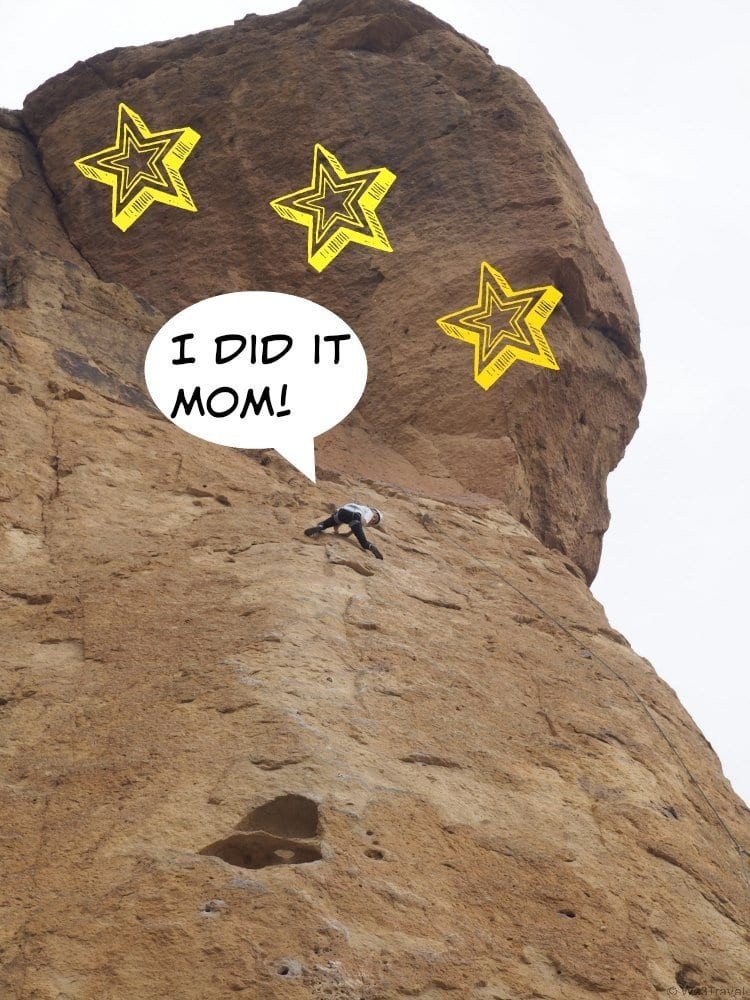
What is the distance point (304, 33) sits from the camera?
55.5 ft

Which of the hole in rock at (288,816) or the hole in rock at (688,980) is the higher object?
the hole in rock at (288,816)

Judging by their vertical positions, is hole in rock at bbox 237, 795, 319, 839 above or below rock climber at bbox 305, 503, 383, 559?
below

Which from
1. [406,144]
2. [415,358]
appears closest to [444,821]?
[415,358]

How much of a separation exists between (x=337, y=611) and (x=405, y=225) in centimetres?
735

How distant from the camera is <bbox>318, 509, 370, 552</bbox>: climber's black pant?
10516 millimetres

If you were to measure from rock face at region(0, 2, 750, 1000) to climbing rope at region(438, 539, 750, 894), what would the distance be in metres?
0.04

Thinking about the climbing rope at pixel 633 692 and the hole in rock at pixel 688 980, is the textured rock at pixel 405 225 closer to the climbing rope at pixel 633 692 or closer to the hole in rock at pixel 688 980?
the climbing rope at pixel 633 692

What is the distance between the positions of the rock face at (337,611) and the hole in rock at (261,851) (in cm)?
1

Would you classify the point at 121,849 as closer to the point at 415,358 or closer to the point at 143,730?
the point at 143,730

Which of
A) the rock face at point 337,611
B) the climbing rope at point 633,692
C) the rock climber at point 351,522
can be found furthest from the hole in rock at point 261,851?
the rock climber at point 351,522

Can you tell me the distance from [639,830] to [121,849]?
344 centimetres

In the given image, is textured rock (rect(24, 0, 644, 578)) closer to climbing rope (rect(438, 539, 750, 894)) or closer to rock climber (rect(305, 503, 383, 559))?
climbing rope (rect(438, 539, 750, 894))

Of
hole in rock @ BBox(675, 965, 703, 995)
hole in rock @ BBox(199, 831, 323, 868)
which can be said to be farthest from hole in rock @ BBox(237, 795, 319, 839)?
hole in rock @ BBox(675, 965, 703, 995)

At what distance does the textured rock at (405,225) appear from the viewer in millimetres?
14539
